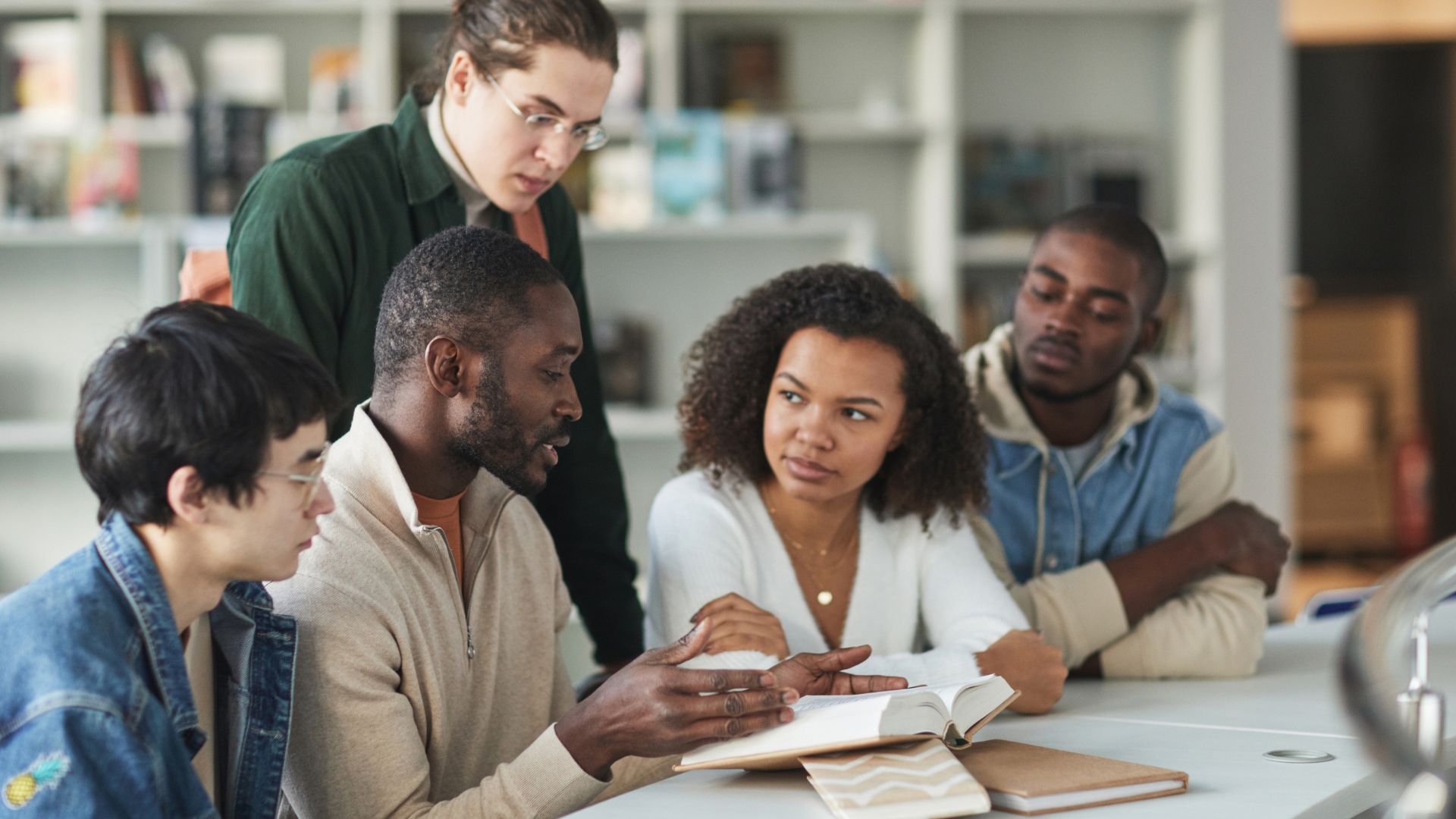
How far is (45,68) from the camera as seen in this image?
4.19 metres

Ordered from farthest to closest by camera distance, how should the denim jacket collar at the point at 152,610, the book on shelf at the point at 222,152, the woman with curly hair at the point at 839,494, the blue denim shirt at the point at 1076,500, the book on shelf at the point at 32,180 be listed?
1. the book on shelf at the point at 32,180
2. the book on shelf at the point at 222,152
3. the blue denim shirt at the point at 1076,500
4. the woman with curly hair at the point at 839,494
5. the denim jacket collar at the point at 152,610

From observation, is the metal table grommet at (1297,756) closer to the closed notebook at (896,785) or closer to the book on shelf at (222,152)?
the closed notebook at (896,785)

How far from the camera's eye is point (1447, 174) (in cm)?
765

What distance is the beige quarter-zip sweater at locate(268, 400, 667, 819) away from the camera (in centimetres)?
139

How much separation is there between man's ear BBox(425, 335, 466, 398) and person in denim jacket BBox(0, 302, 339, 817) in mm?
165

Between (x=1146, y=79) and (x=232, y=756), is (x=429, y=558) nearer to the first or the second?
(x=232, y=756)

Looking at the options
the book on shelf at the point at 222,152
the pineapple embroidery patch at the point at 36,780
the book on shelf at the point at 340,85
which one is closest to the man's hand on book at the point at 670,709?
the pineapple embroidery patch at the point at 36,780

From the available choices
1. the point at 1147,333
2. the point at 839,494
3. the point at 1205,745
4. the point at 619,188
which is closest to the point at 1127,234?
the point at 1147,333

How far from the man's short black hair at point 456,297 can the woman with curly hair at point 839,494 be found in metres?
0.43

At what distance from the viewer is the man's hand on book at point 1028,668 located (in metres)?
1.74

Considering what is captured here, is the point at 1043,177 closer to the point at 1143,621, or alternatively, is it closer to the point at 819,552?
the point at 1143,621

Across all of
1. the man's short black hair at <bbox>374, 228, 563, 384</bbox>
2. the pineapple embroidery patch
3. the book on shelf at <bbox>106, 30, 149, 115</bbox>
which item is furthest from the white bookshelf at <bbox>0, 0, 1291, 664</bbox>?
the pineapple embroidery patch

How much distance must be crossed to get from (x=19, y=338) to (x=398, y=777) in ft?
10.4

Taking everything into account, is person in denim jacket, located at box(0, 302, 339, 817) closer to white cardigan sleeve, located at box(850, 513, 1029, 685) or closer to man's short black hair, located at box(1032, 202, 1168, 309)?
white cardigan sleeve, located at box(850, 513, 1029, 685)
